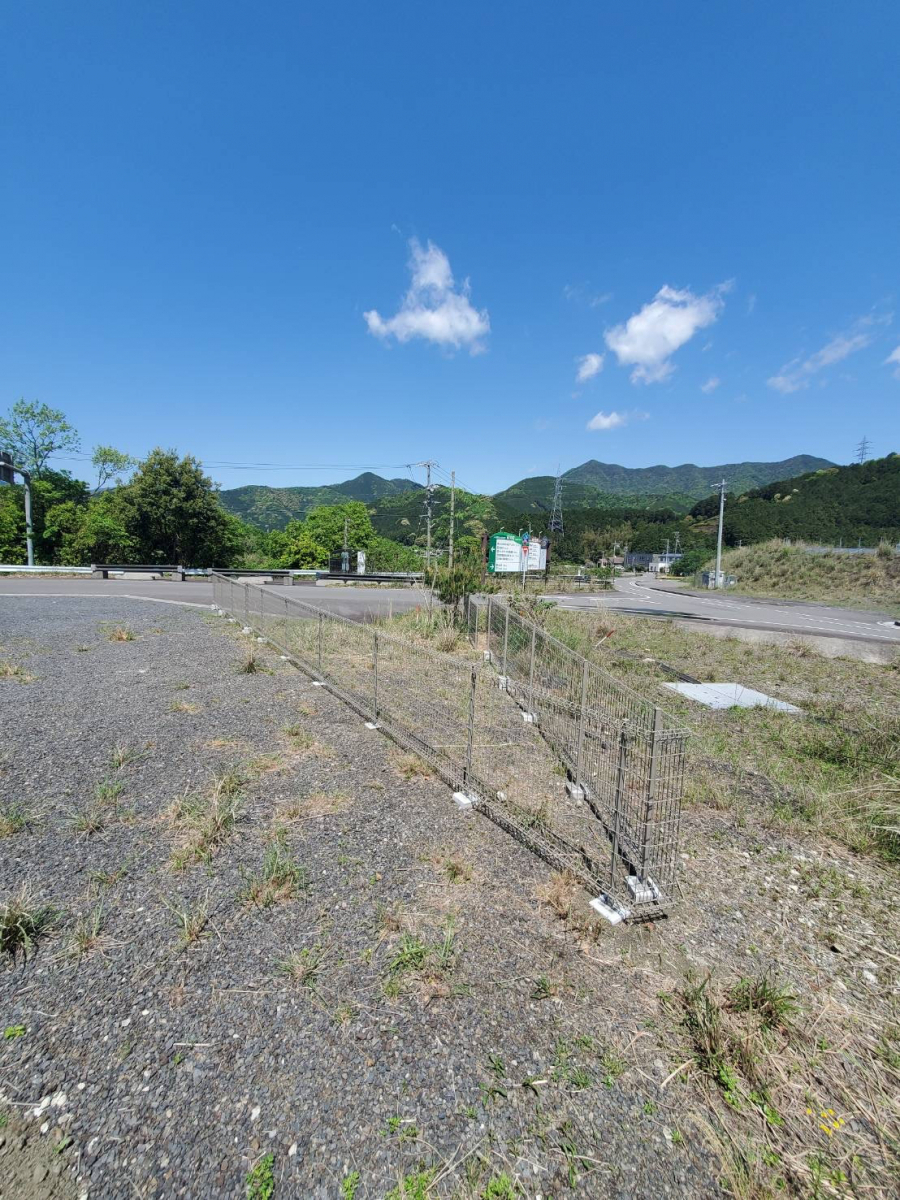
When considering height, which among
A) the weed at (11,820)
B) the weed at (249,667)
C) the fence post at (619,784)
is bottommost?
the weed at (11,820)

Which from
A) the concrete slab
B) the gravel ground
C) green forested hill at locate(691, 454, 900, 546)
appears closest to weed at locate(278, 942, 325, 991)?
the gravel ground

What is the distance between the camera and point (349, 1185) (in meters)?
1.74

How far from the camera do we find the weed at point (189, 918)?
2.79 m

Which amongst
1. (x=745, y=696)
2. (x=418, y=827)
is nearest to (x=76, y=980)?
(x=418, y=827)

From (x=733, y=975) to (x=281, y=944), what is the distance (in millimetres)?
2425

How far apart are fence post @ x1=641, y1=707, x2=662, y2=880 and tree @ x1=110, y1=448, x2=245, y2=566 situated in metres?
36.1

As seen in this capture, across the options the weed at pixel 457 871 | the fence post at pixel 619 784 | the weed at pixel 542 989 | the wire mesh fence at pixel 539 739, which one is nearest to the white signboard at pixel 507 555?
the wire mesh fence at pixel 539 739

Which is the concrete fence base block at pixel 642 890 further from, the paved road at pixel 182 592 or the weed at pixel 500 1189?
the paved road at pixel 182 592

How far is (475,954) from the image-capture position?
2.79 meters

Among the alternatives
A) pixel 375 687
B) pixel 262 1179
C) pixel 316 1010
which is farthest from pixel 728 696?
pixel 262 1179

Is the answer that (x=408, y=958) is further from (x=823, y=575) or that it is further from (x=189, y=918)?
(x=823, y=575)

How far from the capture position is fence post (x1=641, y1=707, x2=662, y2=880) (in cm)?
292

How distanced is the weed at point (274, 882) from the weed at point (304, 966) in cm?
47

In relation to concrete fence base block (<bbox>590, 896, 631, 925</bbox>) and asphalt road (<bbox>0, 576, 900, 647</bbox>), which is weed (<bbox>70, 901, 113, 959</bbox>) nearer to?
concrete fence base block (<bbox>590, 896, 631, 925</bbox>)
